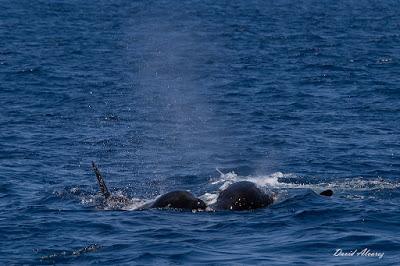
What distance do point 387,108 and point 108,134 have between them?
15861 millimetres

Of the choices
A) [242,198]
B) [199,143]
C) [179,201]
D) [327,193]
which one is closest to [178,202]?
[179,201]

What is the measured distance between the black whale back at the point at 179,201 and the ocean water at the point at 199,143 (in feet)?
1.55

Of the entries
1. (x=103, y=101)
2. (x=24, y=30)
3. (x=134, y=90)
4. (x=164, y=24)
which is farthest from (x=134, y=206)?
(x=164, y=24)

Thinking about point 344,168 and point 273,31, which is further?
point 273,31

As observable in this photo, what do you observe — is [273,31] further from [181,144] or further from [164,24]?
[181,144]

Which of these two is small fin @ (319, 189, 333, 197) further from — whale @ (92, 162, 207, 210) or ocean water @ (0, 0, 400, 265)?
whale @ (92, 162, 207, 210)

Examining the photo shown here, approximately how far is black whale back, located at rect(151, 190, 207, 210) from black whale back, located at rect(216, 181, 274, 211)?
0.71 metres

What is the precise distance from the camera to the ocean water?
2730cm

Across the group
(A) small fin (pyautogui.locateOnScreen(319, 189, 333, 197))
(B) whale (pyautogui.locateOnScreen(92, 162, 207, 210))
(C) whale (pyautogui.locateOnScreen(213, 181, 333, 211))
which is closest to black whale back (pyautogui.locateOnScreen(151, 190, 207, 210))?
(B) whale (pyautogui.locateOnScreen(92, 162, 207, 210))

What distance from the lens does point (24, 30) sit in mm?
95062

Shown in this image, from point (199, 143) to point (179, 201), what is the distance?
43.7 ft

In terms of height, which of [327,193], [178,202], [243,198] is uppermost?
[243,198]

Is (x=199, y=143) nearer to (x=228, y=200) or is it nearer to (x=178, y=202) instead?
(x=178, y=202)

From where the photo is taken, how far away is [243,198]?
3125 cm
